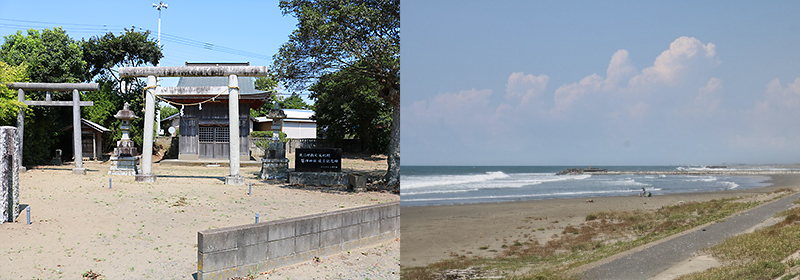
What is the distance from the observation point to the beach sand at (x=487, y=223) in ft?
38.7

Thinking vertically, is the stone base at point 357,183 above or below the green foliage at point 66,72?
below

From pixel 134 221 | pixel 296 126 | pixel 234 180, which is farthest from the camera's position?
pixel 296 126

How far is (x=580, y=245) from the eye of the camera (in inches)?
473

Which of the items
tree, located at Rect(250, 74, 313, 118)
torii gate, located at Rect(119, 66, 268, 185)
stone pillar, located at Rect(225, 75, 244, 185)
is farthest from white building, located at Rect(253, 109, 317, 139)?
stone pillar, located at Rect(225, 75, 244, 185)

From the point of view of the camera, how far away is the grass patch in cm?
927

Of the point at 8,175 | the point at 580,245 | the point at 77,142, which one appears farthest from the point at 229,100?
the point at 580,245

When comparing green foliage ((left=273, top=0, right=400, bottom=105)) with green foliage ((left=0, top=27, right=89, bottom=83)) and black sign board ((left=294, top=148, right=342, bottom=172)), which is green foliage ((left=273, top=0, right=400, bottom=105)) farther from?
green foliage ((left=0, top=27, right=89, bottom=83))

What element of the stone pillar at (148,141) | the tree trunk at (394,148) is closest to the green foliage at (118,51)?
the stone pillar at (148,141)

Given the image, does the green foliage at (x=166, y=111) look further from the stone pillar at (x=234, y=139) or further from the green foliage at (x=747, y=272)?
the green foliage at (x=747, y=272)

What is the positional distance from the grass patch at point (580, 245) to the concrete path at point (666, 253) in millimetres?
543

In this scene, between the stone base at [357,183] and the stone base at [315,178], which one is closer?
the stone base at [357,183]

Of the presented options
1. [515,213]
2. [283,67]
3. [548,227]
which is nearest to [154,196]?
[283,67]

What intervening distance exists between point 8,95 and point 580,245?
58.2 feet

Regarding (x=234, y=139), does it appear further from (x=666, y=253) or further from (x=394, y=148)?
(x=666, y=253)
